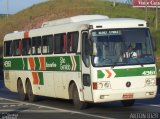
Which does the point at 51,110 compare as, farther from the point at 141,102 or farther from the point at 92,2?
the point at 92,2

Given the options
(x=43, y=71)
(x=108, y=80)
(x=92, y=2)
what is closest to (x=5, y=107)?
(x=43, y=71)

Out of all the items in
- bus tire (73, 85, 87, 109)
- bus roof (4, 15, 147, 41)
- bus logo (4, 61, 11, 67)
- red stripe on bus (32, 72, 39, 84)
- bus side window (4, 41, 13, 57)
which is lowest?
bus tire (73, 85, 87, 109)

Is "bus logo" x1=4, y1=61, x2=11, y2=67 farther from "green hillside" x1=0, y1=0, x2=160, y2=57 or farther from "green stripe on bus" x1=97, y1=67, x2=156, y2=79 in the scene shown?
"green hillside" x1=0, y1=0, x2=160, y2=57

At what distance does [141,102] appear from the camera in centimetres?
2288

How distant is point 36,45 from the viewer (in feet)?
80.1

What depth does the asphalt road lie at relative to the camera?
17.8 metres

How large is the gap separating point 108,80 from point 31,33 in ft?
23.8

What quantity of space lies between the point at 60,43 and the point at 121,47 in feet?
11.1

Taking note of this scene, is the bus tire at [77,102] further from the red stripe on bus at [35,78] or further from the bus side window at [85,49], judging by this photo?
the red stripe on bus at [35,78]

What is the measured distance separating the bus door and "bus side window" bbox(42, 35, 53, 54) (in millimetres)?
3209

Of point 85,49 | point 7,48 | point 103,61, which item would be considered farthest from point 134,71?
point 7,48

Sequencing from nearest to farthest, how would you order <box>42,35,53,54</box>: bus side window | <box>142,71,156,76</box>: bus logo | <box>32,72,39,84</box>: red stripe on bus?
<box>142,71,156,76</box>: bus logo → <box>42,35,53,54</box>: bus side window → <box>32,72,39,84</box>: red stripe on bus

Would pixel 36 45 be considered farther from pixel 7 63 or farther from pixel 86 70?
pixel 86 70

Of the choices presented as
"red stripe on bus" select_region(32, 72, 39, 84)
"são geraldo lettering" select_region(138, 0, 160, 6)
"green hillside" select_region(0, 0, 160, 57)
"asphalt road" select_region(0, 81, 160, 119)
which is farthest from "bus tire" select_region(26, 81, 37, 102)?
"green hillside" select_region(0, 0, 160, 57)
